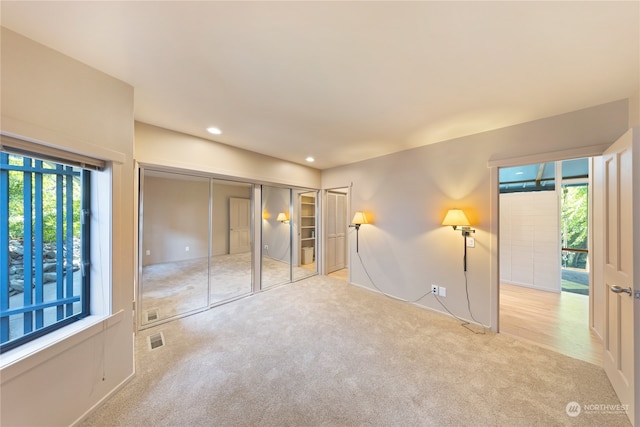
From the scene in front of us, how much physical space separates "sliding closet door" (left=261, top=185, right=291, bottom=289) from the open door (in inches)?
158

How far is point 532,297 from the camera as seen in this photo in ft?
12.2

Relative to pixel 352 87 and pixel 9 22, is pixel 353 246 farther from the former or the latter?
pixel 9 22

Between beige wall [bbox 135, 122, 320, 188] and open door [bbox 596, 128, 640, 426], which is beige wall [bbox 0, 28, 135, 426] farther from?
open door [bbox 596, 128, 640, 426]

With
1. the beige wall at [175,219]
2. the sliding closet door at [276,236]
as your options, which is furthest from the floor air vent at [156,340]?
the sliding closet door at [276,236]

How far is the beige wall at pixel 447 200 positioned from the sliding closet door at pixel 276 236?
1375mm

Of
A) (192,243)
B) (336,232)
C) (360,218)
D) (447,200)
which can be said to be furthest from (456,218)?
(192,243)

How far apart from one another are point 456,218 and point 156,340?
151 inches

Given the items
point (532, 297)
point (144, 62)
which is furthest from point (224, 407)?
point (532, 297)

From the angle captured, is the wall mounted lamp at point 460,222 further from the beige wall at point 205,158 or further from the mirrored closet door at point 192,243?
the mirrored closet door at point 192,243

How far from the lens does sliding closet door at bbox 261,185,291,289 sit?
3.98m

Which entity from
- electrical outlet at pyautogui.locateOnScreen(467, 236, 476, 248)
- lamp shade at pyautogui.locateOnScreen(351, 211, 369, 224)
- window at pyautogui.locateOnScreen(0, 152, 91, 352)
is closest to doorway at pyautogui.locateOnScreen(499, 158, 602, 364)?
electrical outlet at pyautogui.locateOnScreen(467, 236, 476, 248)

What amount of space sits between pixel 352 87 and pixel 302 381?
100 inches

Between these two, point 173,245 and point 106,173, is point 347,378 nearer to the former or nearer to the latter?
point 106,173

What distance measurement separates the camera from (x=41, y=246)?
1.46 metres
